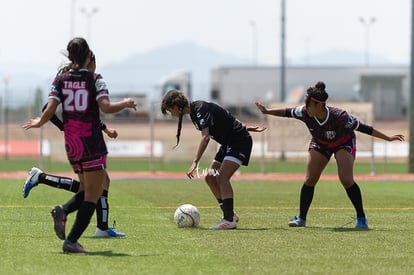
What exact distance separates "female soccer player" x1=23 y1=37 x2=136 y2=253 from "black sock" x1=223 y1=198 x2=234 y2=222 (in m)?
3.23

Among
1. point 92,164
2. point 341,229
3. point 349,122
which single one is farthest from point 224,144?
point 92,164

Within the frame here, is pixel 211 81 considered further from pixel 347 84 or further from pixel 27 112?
pixel 27 112

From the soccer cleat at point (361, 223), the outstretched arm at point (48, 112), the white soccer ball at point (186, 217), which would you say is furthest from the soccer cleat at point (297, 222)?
the outstretched arm at point (48, 112)

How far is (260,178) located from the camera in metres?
30.8

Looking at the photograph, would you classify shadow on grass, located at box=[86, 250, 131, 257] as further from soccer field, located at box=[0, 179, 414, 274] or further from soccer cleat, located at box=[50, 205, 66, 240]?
soccer cleat, located at box=[50, 205, 66, 240]

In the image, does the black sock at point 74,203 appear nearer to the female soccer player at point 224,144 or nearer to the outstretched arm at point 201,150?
the outstretched arm at point 201,150

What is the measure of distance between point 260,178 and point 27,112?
32.4 metres

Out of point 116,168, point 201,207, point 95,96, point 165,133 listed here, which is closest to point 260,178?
point 116,168

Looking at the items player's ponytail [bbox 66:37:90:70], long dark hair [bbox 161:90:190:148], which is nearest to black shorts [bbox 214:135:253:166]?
long dark hair [bbox 161:90:190:148]

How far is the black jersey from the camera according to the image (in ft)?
43.7

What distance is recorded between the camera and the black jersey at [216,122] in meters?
13.3

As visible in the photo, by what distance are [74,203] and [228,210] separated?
3.03 m

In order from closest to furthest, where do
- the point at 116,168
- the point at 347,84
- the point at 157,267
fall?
1. the point at 157,267
2. the point at 116,168
3. the point at 347,84

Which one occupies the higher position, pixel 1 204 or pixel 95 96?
pixel 95 96
